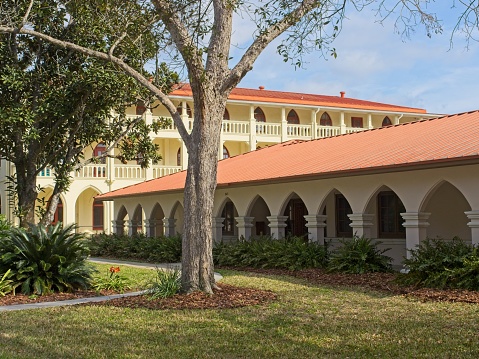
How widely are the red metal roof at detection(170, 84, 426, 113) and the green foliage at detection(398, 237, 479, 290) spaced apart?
26623 millimetres

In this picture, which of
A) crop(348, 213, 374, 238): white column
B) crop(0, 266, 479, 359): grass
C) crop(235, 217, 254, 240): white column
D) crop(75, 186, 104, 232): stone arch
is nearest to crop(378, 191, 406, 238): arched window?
crop(348, 213, 374, 238): white column

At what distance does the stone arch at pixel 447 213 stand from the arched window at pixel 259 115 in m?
26.0

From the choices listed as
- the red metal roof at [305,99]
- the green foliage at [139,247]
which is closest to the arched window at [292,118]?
the red metal roof at [305,99]

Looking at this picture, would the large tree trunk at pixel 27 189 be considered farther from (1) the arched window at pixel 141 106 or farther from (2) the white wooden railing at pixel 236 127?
(2) the white wooden railing at pixel 236 127

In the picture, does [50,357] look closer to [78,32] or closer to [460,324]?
[460,324]

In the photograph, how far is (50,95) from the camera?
62.6 feet

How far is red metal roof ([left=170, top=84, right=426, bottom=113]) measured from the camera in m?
42.6

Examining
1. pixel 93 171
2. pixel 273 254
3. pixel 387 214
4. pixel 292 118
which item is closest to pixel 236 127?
pixel 292 118

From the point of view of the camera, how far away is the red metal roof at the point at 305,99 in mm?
42594

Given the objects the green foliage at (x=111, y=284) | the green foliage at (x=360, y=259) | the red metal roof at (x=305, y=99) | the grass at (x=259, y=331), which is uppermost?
the red metal roof at (x=305, y=99)

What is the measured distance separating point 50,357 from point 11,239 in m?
7.29

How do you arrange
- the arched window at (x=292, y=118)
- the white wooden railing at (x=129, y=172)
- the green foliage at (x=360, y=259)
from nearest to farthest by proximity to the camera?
the green foliage at (x=360, y=259) → the white wooden railing at (x=129, y=172) → the arched window at (x=292, y=118)

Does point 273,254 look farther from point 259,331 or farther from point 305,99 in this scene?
point 305,99

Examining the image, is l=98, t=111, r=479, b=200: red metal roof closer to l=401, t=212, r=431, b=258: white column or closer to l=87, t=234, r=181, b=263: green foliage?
l=401, t=212, r=431, b=258: white column
